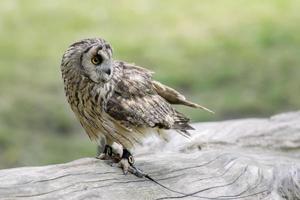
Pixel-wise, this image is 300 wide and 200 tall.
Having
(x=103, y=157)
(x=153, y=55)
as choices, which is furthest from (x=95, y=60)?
(x=153, y=55)

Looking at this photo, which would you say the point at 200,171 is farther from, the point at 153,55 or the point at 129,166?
the point at 153,55

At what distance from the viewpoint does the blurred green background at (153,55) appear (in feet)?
24.3

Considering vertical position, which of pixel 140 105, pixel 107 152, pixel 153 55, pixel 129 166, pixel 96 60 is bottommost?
pixel 129 166

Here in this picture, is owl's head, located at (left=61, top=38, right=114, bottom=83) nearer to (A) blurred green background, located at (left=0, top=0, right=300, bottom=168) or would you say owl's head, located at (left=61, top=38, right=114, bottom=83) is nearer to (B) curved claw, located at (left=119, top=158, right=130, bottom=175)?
(B) curved claw, located at (left=119, top=158, right=130, bottom=175)

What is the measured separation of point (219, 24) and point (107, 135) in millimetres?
6329

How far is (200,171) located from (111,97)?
0.50 meters

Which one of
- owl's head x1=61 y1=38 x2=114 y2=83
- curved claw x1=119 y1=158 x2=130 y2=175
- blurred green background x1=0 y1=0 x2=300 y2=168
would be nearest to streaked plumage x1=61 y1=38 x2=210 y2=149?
owl's head x1=61 y1=38 x2=114 y2=83

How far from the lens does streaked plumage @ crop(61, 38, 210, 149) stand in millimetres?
3477

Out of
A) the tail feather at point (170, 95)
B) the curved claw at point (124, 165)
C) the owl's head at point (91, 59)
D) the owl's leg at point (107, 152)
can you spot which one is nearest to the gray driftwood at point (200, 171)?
the curved claw at point (124, 165)

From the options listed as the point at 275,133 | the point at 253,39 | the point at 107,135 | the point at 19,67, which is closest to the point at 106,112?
the point at 107,135

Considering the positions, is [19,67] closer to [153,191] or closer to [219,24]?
[219,24]

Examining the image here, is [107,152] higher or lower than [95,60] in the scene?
lower

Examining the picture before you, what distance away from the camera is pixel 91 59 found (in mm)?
A: 3473

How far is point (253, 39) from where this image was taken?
30.6 feet
